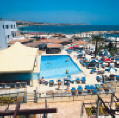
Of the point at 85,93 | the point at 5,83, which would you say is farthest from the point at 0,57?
the point at 85,93

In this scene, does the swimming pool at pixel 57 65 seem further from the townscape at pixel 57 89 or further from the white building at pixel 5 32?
the white building at pixel 5 32

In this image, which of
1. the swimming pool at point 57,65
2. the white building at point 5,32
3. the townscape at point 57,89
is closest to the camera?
the townscape at point 57,89

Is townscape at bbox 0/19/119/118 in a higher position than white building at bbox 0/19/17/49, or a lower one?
lower

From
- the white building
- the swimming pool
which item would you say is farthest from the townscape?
the white building

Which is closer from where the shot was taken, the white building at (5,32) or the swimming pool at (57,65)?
the swimming pool at (57,65)

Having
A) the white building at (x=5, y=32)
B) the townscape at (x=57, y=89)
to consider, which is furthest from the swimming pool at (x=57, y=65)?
the white building at (x=5, y=32)

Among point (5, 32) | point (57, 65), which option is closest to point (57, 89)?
point (57, 65)

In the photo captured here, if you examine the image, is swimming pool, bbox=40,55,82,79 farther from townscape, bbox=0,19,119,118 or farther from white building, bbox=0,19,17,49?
white building, bbox=0,19,17,49

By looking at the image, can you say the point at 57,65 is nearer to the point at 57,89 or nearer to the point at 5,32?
the point at 57,89

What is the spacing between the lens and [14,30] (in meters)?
32.5

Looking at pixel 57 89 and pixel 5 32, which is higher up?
pixel 5 32

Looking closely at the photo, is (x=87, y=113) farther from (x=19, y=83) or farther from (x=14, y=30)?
(x=14, y=30)

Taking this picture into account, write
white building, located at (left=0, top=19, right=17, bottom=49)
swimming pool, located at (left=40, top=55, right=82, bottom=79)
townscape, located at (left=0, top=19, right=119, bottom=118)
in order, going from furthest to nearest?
white building, located at (left=0, top=19, right=17, bottom=49) → swimming pool, located at (left=40, top=55, right=82, bottom=79) → townscape, located at (left=0, top=19, right=119, bottom=118)

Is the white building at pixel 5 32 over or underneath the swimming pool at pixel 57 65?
over
